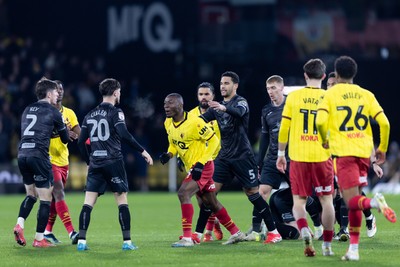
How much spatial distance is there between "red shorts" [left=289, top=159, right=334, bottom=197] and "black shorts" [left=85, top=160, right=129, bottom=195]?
7.93ft

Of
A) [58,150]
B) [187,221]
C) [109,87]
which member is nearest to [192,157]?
[187,221]

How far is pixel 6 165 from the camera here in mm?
31734

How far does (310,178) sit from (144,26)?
67.3 ft

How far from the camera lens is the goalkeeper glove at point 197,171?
583 inches

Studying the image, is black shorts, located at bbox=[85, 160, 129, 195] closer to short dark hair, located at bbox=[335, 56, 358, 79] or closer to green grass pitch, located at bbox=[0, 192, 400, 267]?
green grass pitch, located at bbox=[0, 192, 400, 267]

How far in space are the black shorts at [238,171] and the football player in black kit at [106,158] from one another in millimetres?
1920

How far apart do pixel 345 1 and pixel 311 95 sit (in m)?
22.0

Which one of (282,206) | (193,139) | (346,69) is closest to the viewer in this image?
(346,69)

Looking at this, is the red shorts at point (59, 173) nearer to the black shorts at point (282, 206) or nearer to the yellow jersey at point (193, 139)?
the yellow jersey at point (193, 139)

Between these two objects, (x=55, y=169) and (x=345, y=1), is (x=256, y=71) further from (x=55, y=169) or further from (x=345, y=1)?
(x=55, y=169)

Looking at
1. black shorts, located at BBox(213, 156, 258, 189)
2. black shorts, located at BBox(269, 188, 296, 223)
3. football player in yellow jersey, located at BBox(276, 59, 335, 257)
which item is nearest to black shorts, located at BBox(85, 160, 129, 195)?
black shorts, located at BBox(213, 156, 258, 189)

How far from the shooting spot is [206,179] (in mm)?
15086

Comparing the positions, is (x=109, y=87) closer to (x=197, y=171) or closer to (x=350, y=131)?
(x=197, y=171)

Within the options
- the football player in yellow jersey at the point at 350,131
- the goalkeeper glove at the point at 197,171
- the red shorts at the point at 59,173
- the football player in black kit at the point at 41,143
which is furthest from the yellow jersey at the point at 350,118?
the red shorts at the point at 59,173
